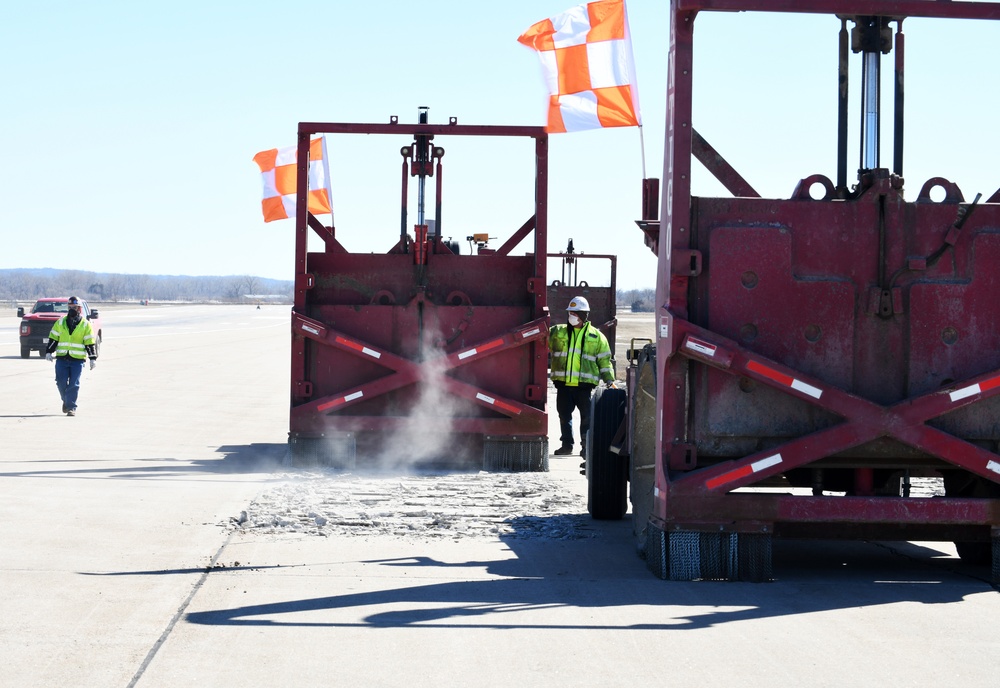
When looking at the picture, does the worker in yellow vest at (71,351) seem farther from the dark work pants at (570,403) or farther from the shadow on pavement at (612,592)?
the shadow on pavement at (612,592)

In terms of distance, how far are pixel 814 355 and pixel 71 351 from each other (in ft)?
42.6

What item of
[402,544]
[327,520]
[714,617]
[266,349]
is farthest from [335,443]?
[266,349]

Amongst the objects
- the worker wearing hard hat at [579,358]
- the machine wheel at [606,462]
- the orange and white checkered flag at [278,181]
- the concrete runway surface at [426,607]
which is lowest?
the concrete runway surface at [426,607]

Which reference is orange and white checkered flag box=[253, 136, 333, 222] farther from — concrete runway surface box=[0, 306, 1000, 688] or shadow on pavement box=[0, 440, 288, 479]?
concrete runway surface box=[0, 306, 1000, 688]

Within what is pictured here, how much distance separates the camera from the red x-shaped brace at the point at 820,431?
707cm

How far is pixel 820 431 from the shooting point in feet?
23.3

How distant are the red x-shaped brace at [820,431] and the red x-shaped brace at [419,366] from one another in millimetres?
5526

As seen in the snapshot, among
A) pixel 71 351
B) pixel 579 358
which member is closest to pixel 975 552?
pixel 579 358

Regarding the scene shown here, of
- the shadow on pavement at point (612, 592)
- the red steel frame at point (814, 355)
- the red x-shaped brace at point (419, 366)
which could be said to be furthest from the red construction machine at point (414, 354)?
the red steel frame at point (814, 355)

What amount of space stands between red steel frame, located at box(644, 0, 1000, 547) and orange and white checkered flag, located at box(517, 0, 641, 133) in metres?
4.48

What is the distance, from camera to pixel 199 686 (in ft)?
16.0

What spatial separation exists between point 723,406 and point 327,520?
303 cm

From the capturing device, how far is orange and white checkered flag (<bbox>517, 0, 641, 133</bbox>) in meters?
11.8

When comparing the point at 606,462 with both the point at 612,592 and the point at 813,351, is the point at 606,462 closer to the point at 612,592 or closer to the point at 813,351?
the point at 813,351
